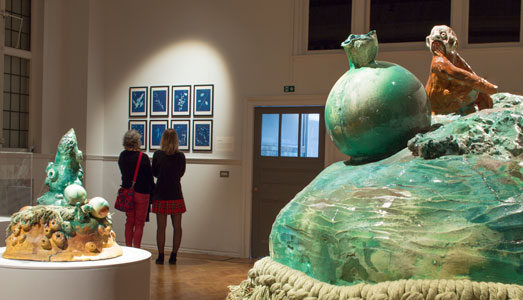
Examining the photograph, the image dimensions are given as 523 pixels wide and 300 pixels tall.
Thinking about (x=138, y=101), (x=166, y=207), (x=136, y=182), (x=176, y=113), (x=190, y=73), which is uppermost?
(x=190, y=73)

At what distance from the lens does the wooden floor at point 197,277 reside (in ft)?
20.5

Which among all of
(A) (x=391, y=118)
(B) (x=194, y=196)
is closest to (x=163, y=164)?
(B) (x=194, y=196)

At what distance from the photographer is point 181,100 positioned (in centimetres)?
947

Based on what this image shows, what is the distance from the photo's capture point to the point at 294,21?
858cm

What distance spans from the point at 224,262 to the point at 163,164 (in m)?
1.91

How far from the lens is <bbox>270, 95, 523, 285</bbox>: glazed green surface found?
1012mm

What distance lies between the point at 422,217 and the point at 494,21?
740 centimetres

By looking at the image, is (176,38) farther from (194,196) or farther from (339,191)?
(339,191)

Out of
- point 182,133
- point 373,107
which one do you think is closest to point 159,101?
point 182,133

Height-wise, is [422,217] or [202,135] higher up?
[202,135]

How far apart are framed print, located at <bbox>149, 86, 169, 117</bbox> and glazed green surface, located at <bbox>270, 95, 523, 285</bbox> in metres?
8.53

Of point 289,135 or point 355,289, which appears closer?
point 355,289

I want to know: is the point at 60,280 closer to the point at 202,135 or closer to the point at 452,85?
the point at 452,85

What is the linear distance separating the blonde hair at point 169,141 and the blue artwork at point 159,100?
2035 mm
